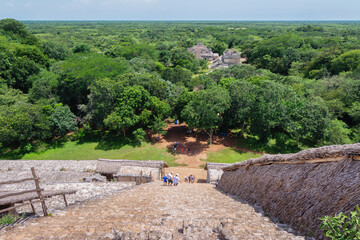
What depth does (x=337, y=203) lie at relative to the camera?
4.16 metres

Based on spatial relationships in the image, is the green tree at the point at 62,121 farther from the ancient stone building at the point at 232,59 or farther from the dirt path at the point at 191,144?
the ancient stone building at the point at 232,59

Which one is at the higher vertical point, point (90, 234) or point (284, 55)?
point (284, 55)

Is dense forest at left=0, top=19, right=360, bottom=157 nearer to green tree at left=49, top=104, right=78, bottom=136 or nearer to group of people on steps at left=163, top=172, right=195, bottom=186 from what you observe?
green tree at left=49, top=104, right=78, bottom=136

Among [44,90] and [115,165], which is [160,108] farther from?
[44,90]

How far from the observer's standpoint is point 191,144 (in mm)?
23469

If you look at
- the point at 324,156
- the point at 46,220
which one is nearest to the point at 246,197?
the point at 324,156

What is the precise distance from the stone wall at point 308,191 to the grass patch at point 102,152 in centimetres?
1448

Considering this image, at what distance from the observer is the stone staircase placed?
444 cm

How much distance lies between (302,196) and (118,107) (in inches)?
812

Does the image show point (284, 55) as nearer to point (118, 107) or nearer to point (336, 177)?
point (118, 107)

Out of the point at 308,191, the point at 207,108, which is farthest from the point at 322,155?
the point at 207,108

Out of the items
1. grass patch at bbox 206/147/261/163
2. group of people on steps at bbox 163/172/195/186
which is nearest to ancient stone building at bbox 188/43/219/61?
grass patch at bbox 206/147/261/163

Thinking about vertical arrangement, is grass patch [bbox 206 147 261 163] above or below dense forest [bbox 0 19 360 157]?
below

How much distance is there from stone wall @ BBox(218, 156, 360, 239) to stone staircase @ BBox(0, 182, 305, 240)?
1.68 feet
